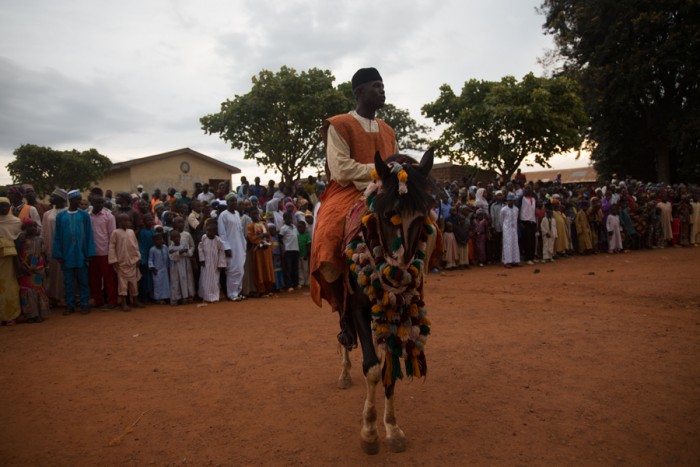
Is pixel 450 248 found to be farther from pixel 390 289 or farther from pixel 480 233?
pixel 390 289

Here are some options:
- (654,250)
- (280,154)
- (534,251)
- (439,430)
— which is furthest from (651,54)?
(439,430)

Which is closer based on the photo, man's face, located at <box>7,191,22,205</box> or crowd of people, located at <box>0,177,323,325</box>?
crowd of people, located at <box>0,177,323,325</box>

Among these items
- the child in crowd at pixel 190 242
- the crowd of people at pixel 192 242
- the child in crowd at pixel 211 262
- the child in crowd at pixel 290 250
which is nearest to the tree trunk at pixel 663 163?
the crowd of people at pixel 192 242

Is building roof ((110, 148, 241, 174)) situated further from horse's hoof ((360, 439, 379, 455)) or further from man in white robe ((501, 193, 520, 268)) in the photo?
horse's hoof ((360, 439, 379, 455))

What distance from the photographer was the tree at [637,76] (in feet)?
82.4

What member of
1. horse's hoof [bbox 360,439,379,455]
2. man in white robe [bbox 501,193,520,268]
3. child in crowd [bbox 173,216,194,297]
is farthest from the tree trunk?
horse's hoof [bbox 360,439,379,455]

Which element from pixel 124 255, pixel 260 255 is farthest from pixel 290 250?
pixel 124 255

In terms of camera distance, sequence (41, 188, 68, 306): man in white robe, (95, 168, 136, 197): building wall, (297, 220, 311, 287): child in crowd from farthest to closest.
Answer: (95, 168, 136, 197): building wall → (297, 220, 311, 287): child in crowd → (41, 188, 68, 306): man in white robe

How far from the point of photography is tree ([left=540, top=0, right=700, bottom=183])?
25.1m

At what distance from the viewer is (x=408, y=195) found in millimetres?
3250

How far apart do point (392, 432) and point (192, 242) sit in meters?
7.91

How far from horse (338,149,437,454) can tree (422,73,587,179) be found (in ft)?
66.2

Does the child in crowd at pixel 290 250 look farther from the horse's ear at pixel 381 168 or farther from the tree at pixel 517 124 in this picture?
the tree at pixel 517 124

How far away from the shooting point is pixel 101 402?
4641 millimetres
